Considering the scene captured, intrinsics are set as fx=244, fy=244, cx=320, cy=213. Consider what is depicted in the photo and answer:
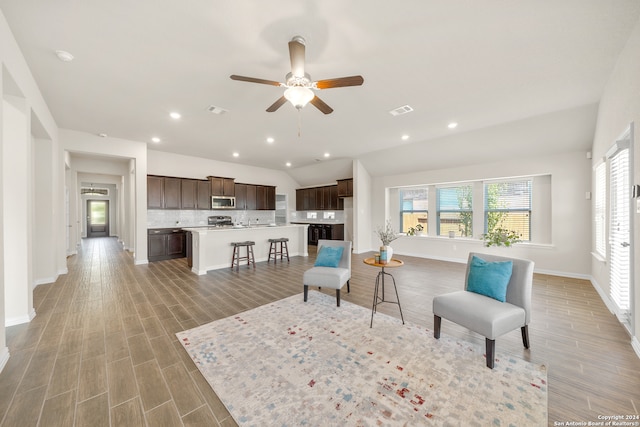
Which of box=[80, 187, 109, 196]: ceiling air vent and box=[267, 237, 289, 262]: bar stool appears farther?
box=[80, 187, 109, 196]: ceiling air vent

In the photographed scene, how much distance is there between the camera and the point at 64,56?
258 cm

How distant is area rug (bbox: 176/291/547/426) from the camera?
1.59m

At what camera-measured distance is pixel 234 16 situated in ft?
6.72

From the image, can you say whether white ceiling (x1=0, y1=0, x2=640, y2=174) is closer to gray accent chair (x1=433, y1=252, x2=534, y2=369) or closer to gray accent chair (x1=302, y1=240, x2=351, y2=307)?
gray accent chair (x1=433, y1=252, x2=534, y2=369)

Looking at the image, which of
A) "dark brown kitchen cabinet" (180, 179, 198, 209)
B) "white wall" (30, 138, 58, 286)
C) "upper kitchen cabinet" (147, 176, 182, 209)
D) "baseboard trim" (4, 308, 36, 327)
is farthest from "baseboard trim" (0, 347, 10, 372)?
"dark brown kitchen cabinet" (180, 179, 198, 209)

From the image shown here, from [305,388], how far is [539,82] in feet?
14.1

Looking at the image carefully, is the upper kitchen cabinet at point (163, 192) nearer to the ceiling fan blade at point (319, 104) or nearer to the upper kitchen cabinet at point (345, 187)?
the upper kitchen cabinet at point (345, 187)

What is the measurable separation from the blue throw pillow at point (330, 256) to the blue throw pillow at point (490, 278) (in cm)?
170

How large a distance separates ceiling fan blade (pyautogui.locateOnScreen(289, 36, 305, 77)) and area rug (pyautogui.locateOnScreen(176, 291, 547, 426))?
2.61 meters

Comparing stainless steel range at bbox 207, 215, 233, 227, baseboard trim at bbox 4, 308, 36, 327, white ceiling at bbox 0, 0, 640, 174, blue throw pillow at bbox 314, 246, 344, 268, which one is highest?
white ceiling at bbox 0, 0, 640, 174

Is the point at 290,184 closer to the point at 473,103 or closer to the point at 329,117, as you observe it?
the point at 329,117

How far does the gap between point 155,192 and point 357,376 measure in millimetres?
6935

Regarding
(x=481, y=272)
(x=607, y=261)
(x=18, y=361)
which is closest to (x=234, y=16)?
(x=481, y=272)

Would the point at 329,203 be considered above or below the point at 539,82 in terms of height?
below
